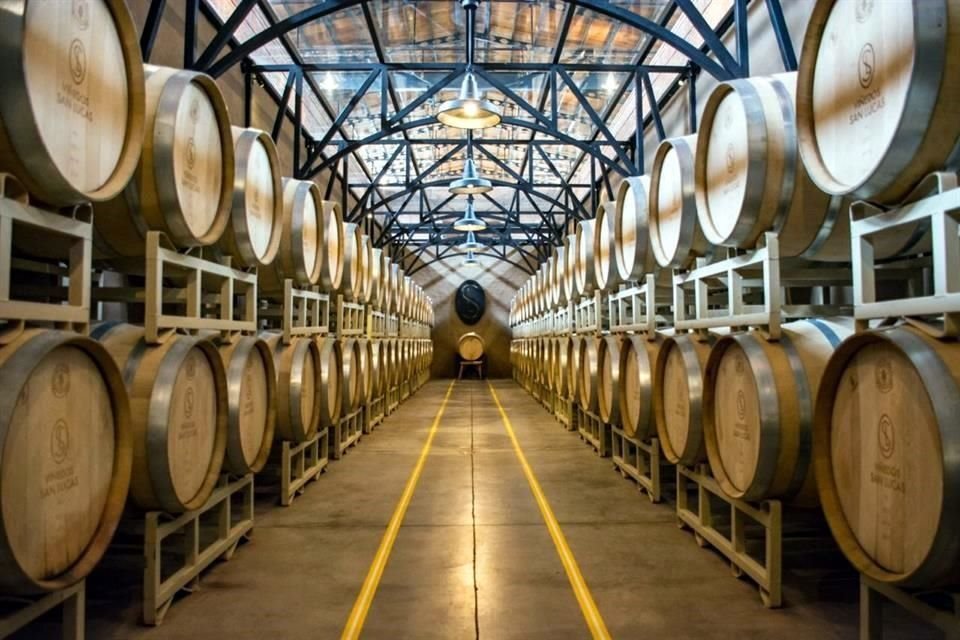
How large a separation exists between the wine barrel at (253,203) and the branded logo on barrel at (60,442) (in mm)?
2010

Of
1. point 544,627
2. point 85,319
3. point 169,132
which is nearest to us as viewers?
point 85,319

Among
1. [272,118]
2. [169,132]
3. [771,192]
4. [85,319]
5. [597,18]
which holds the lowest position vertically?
[85,319]

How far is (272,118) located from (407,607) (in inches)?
352

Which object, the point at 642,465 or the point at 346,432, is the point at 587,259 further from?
the point at 346,432

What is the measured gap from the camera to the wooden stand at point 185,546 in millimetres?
2889

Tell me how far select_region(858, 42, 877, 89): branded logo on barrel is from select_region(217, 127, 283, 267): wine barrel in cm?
327

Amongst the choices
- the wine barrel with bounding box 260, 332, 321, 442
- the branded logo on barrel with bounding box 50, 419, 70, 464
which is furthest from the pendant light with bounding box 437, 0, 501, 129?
the branded logo on barrel with bounding box 50, 419, 70, 464

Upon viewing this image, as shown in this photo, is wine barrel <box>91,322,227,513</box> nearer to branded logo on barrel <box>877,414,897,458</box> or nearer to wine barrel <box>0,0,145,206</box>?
wine barrel <box>0,0,145,206</box>

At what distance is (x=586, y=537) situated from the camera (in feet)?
13.5

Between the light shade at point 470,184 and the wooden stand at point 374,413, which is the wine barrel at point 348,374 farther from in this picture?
the light shade at point 470,184

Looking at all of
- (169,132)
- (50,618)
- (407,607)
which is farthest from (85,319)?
(407,607)

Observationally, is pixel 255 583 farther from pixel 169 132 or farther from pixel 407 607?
pixel 169 132

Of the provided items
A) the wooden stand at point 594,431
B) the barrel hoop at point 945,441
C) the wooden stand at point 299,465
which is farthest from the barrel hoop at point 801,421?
the wooden stand at point 594,431

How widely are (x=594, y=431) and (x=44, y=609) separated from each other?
6449 millimetres
